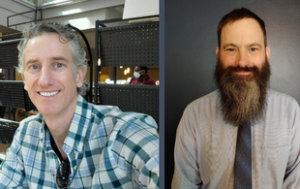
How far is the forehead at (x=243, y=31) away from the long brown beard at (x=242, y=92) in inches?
1.4

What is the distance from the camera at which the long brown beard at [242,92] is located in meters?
0.27

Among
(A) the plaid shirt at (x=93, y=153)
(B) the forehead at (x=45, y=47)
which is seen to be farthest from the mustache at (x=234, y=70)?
(B) the forehead at (x=45, y=47)

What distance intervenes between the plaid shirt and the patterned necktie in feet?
0.75

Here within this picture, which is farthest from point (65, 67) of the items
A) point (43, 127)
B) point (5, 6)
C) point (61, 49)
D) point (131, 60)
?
point (5, 6)

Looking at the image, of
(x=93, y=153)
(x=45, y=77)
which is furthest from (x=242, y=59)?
(x=45, y=77)

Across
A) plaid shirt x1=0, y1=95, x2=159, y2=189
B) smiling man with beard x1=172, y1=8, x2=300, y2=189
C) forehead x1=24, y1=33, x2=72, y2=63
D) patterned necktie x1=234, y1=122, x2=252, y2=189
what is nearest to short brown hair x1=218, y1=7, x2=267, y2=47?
smiling man with beard x1=172, y1=8, x2=300, y2=189

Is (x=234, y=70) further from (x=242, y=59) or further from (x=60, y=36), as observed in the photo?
(x=60, y=36)

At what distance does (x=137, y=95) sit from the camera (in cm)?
98

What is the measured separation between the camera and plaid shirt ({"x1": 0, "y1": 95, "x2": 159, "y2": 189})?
531 mm

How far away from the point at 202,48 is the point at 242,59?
0.06 metres

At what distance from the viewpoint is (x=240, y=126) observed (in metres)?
0.27

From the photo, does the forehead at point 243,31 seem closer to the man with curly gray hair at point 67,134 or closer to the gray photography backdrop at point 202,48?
the gray photography backdrop at point 202,48

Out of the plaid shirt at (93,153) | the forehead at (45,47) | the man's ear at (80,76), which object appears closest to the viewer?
the plaid shirt at (93,153)

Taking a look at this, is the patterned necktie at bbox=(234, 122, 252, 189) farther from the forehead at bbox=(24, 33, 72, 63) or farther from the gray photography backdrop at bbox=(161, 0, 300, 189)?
the forehead at bbox=(24, 33, 72, 63)
